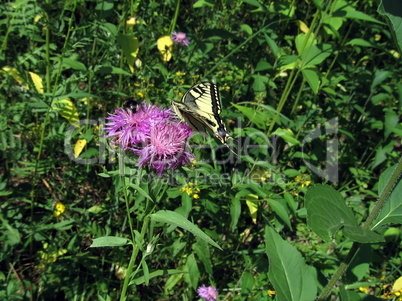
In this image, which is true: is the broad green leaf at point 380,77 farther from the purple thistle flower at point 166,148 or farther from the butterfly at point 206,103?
the purple thistle flower at point 166,148

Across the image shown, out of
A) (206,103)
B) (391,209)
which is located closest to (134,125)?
(206,103)

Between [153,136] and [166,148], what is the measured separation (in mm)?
107

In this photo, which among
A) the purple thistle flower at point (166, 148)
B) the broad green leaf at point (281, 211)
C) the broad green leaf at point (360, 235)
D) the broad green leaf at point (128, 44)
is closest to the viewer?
the broad green leaf at point (360, 235)

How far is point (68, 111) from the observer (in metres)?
2.75

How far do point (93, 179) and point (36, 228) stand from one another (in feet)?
1.98

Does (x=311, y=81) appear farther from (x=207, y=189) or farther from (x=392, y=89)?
(x=392, y=89)

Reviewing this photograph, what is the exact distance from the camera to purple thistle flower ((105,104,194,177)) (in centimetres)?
177

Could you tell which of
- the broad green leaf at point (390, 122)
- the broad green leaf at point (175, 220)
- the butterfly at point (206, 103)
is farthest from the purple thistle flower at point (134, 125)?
the broad green leaf at point (390, 122)

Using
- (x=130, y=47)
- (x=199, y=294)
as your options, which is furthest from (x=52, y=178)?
(x=199, y=294)

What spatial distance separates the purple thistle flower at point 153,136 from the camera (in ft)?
5.81

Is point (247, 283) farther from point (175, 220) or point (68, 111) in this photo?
point (68, 111)

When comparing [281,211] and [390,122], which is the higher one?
[390,122]

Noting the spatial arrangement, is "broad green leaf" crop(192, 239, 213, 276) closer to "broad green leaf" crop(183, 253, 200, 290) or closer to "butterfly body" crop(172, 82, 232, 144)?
"broad green leaf" crop(183, 253, 200, 290)

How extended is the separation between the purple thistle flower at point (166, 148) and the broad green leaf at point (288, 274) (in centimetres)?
57
